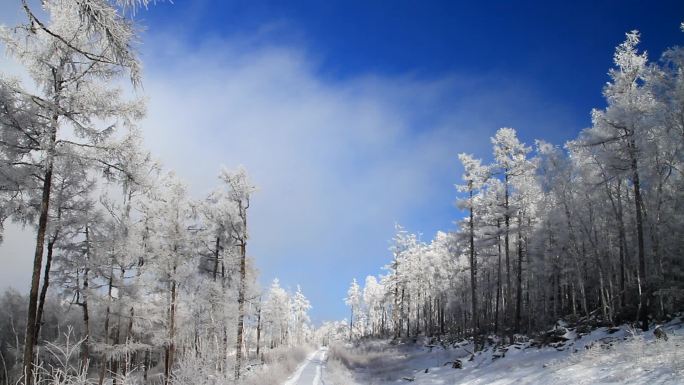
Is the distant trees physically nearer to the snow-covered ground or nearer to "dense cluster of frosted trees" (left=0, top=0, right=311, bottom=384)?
"dense cluster of frosted trees" (left=0, top=0, right=311, bottom=384)

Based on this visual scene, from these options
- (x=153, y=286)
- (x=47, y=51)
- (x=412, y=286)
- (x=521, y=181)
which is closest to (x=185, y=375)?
(x=47, y=51)

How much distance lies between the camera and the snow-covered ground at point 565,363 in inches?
341

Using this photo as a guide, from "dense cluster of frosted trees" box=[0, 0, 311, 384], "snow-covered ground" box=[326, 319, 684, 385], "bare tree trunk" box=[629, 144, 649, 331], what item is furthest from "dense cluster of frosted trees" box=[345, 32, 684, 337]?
"dense cluster of frosted trees" box=[0, 0, 311, 384]

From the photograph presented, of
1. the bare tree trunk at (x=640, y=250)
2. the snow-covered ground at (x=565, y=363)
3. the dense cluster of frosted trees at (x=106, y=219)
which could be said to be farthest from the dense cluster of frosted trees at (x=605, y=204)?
the dense cluster of frosted trees at (x=106, y=219)

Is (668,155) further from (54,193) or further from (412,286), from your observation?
(412,286)

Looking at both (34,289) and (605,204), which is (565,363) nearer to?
(34,289)

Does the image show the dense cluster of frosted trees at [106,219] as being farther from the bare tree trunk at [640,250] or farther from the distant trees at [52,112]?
the bare tree trunk at [640,250]

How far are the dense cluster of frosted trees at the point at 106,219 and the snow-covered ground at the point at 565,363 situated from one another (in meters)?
8.69

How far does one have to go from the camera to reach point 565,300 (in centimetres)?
4156

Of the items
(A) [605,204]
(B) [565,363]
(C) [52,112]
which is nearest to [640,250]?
(B) [565,363]

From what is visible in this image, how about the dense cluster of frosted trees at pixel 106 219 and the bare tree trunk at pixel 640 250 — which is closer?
the dense cluster of frosted trees at pixel 106 219

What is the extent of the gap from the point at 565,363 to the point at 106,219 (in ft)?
55.6

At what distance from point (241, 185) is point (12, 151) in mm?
13036

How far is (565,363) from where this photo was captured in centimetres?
1231
